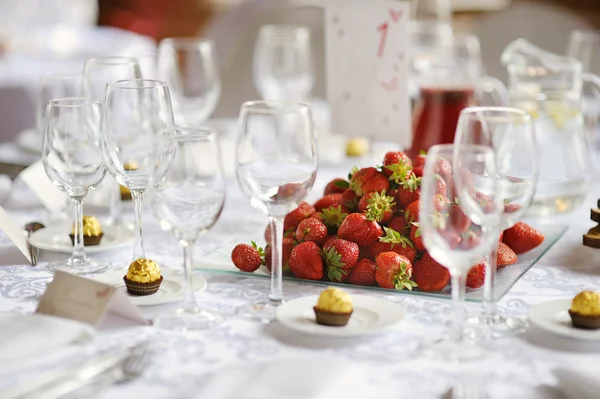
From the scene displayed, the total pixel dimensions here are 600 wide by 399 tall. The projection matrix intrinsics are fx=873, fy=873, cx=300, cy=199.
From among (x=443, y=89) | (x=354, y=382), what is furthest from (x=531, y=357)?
(x=443, y=89)

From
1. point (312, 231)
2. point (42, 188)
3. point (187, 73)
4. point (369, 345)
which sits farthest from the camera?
point (187, 73)

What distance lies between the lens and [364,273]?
117 cm

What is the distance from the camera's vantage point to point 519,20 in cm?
336

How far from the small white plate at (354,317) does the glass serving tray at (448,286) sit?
0.31 ft

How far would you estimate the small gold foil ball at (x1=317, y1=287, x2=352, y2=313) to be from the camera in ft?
→ 3.25

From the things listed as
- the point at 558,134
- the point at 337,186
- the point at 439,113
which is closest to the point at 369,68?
the point at 439,113

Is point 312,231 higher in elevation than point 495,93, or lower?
lower

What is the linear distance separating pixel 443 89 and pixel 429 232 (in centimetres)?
103

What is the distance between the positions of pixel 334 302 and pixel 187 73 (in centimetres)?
128

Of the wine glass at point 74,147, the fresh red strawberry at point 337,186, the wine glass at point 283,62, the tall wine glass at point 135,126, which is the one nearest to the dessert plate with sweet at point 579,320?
the fresh red strawberry at point 337,186

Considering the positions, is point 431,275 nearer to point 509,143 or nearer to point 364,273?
point 364,273

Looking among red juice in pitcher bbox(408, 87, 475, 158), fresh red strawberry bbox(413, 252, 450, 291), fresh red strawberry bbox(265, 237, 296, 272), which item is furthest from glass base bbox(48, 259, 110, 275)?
red juice in pitcher bbox(408, 87, 475, 158)

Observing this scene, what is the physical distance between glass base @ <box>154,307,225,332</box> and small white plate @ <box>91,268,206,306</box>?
39 millimetres

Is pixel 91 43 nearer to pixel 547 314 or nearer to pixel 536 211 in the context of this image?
pixel 536 211
